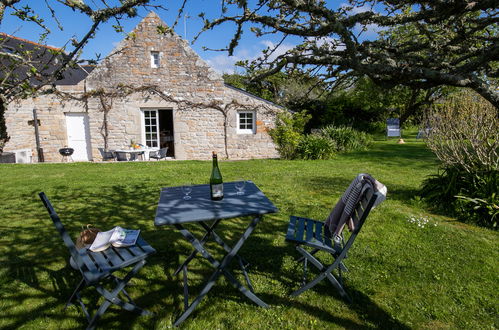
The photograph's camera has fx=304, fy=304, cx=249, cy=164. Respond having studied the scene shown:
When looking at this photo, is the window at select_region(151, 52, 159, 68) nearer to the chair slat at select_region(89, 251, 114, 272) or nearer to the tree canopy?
the tree canopy

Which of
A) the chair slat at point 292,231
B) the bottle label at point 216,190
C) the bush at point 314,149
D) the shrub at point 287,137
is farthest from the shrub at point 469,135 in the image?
the shrub at point 287,137

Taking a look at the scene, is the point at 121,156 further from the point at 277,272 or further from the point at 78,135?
the point at 277,272

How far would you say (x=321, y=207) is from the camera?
523 cm

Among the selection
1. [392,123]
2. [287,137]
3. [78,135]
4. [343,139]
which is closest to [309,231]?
[287,137]

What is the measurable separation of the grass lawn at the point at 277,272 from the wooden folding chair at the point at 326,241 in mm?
197

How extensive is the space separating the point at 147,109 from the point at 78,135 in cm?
296

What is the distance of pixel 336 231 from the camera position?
9.82 ft

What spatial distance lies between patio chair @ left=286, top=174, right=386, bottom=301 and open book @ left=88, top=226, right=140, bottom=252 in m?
1.43

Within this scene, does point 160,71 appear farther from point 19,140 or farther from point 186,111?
point 19,140

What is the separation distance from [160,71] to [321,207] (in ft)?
31.3

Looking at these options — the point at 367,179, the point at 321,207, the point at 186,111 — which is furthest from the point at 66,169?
the point at 367,179

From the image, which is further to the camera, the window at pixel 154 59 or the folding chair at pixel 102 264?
the window at pixel 154 59

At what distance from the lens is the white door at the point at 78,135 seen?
480 inches

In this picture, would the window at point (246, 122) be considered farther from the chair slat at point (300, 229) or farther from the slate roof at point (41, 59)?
the chair slat at point (300, 229)
